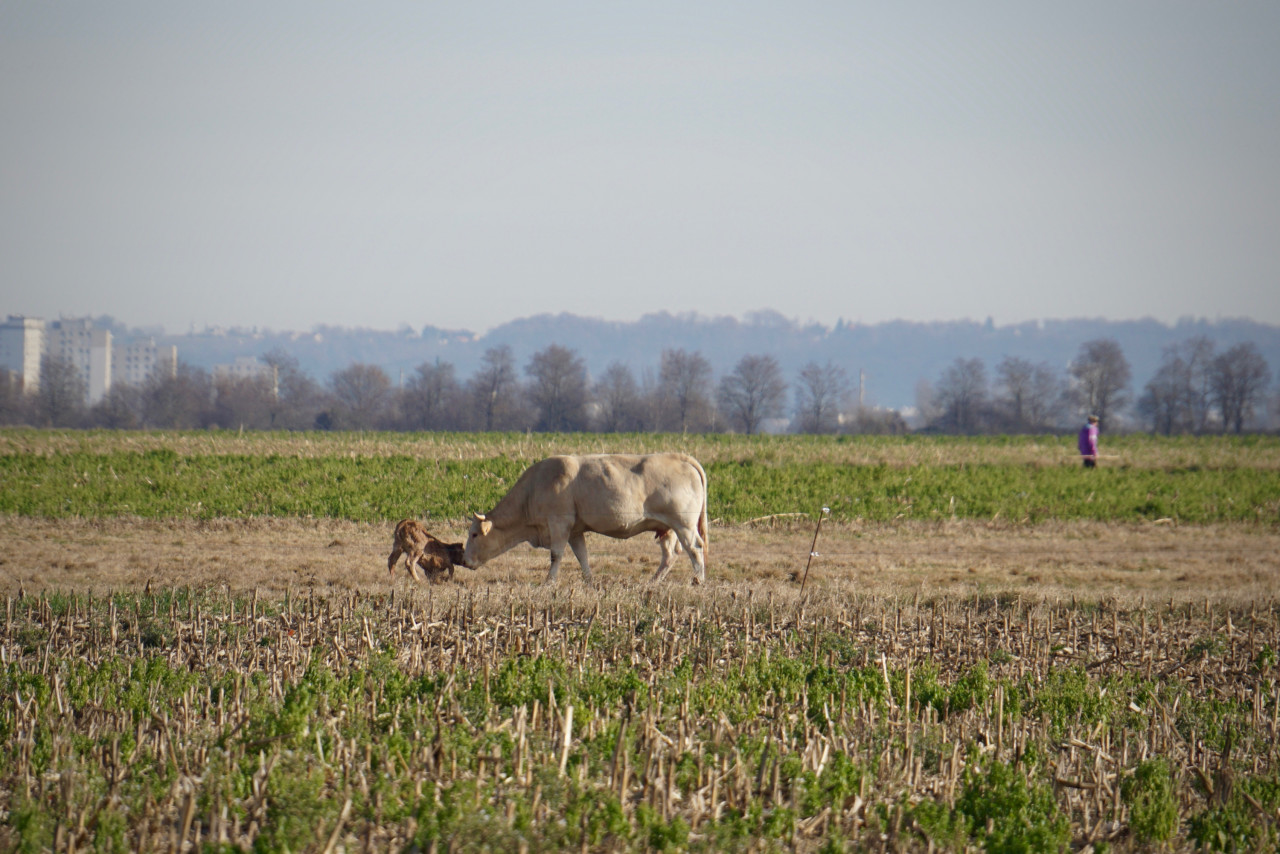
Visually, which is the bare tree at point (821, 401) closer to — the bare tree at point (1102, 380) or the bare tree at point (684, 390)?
the bare tree at point (684, 390)

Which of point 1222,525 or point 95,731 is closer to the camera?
point 95,731

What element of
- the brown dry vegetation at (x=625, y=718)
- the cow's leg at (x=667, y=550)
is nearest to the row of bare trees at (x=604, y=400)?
the cow's leg at (x=667, y=550)

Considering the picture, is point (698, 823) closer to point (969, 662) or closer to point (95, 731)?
point (95, 731)

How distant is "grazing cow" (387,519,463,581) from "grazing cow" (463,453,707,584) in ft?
0.88

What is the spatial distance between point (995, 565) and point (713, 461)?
1258 cm

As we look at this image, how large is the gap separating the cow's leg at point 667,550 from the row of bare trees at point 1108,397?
105 meters

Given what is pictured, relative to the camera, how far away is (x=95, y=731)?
21.6ft

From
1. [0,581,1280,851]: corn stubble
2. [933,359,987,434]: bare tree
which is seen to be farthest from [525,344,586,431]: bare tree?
[0,581,1280,851]: corn stubble

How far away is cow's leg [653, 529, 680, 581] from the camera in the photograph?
14.1m

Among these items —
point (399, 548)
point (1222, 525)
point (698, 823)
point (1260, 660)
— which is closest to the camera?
point (698, 823)

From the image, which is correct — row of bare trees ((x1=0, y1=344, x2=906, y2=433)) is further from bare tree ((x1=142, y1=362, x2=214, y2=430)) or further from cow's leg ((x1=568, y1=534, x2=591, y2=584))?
cow's leg ((x1=568, y1=534, x2=591, y2=584))

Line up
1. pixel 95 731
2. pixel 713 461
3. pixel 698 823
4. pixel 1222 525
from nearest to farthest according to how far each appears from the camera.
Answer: pixel 698 823 → pixel 95 731 → pixel 1222 525 → pixel 713 461

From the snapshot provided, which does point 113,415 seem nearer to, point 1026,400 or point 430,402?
point 430,402

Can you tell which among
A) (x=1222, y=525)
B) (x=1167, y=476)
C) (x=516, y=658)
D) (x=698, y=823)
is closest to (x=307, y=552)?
(x=516, y=658)
